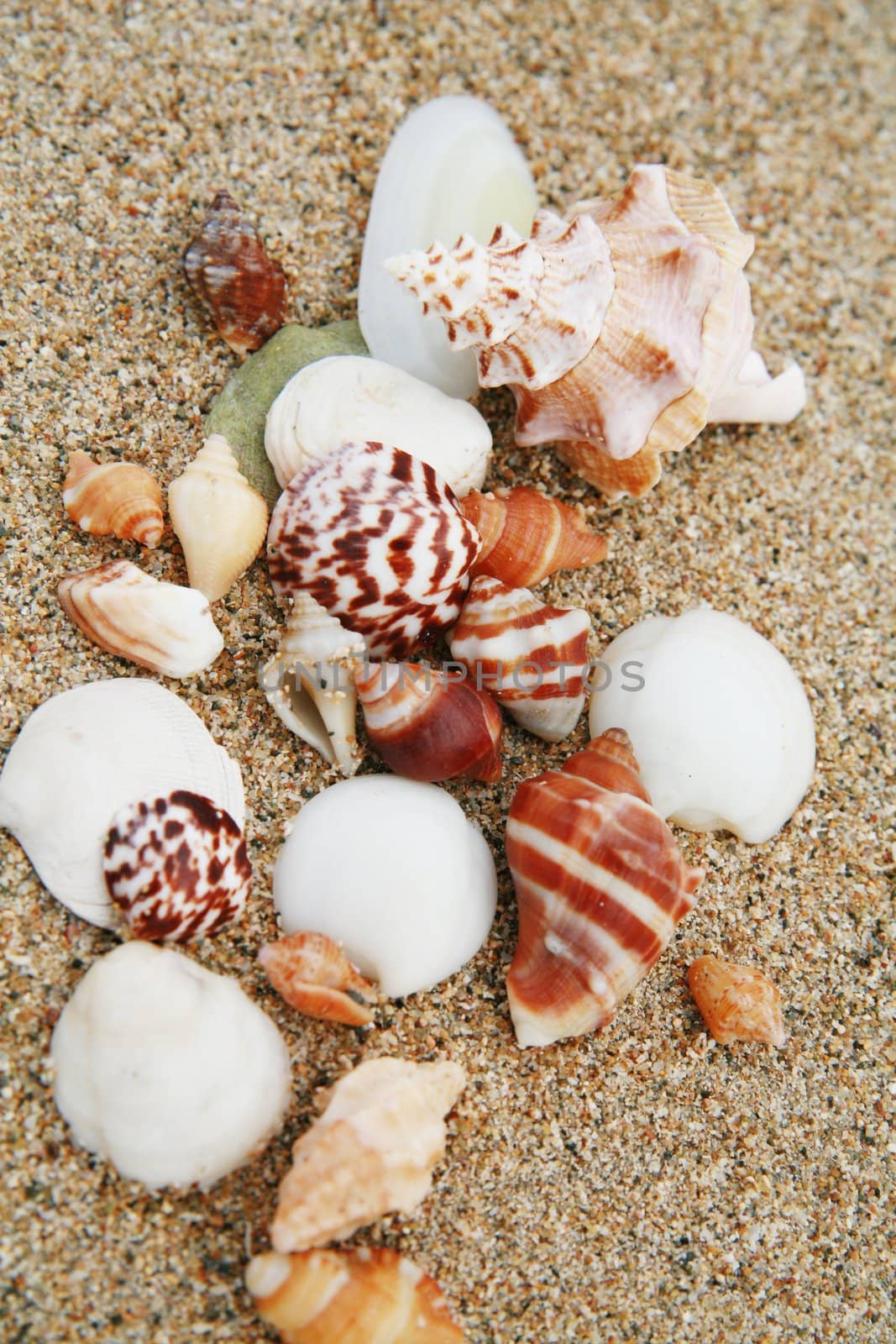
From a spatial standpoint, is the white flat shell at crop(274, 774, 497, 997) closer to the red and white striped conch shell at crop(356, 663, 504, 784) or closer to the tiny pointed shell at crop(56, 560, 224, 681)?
the red and white striped conch shell at crop(356, 663, 504, 784)

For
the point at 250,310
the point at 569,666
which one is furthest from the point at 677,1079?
the point at 250,310

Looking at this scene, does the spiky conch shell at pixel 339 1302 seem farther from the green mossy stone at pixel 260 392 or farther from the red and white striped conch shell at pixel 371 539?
the green mossy stone at pixel 260 392

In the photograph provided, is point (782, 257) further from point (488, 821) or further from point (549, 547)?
point (488, 821)

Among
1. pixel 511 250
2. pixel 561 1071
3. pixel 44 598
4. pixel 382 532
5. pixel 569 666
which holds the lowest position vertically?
pixel 561 1071

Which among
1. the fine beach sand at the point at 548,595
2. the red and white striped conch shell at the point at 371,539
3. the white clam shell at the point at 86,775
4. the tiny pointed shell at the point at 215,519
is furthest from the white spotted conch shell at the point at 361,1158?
the tiny pointed shell at the point at 215,519

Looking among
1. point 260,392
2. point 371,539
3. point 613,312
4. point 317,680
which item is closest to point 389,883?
point 317,680

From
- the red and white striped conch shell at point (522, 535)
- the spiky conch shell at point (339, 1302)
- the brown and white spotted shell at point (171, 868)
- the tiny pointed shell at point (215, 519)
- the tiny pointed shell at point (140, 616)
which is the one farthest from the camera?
→ the red and white striped conch shell at point (522, 535)
